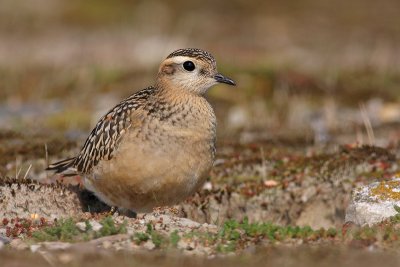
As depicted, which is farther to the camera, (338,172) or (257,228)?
(338,172)

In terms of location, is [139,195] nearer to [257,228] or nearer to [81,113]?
[257,228]

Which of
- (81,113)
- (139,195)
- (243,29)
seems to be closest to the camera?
(139,195)

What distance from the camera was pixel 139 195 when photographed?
35.5 ft

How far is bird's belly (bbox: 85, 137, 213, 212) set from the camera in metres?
10.6

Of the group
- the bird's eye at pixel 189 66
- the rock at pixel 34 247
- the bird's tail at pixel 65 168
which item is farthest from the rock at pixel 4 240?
the bird's eye at pixel 189 66

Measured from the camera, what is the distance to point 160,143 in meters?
10.7

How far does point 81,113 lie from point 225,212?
812 cm

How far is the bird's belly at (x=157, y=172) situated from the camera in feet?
34.7

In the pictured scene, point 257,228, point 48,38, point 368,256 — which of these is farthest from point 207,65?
point 48,38

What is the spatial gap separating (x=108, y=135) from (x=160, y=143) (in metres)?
0.97

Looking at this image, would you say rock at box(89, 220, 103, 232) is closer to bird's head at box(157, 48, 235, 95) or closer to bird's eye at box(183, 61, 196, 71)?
bird's head at box(157, 48, 235, 95)

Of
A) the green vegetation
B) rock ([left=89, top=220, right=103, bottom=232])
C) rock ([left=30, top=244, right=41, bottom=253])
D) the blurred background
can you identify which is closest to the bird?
rock ([left=89, top=220, right=103, bottom=232])

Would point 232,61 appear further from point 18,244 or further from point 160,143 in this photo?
point 18,244

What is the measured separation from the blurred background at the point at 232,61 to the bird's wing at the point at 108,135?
17.2ft
